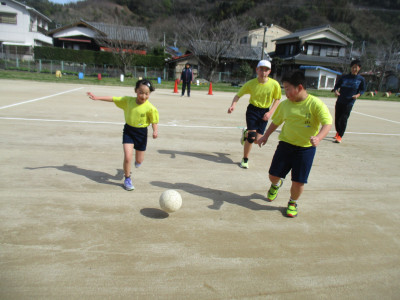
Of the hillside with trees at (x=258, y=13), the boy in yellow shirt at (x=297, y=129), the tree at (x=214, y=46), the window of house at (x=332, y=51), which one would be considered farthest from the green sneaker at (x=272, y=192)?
the hillside with trees at (x=258, y=13)

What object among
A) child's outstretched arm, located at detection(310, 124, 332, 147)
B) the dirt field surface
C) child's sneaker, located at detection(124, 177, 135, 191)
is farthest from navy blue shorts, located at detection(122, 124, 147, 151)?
child's outstretched arm, located at detection(310, 124, 332, 147)

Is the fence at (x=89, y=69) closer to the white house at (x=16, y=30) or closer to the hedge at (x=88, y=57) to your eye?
the hedge at (x=88, y=57)

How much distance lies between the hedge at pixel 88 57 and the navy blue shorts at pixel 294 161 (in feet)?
137

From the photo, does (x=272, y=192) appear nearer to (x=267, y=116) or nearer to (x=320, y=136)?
(x=320, y=136)

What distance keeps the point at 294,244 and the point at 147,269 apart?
5.40ft

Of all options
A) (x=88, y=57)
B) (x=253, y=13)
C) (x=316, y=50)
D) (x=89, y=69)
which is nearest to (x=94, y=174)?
(x=89, y=69)

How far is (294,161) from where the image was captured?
13.2ft

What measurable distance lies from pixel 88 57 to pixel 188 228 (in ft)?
150

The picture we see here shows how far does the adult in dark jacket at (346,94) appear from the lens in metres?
8.35

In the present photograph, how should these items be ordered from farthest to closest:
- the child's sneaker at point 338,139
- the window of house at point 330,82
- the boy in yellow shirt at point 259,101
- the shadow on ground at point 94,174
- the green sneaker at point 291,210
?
the window of house at point 330,82 < the child's sneaker at point 338,139 < the boy in yellow shirt at point 259,101 < the shadow on ground at point 94,174 < the green sneaker at point 291,210

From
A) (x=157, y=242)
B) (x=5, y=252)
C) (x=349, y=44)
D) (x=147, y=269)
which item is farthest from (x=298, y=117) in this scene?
(x=349, y=44)

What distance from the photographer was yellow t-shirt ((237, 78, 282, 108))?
18.9 feet

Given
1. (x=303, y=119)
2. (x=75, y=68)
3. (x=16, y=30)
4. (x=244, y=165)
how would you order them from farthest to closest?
(x=16, y=30) < (x=75, y=68) < (x=244, y=165) < (x=303, y=119)

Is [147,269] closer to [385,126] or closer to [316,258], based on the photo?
[316,258]
